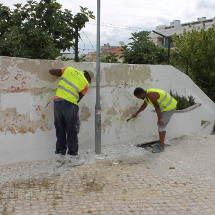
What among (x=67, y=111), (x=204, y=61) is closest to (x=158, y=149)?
(x=67, y=111)

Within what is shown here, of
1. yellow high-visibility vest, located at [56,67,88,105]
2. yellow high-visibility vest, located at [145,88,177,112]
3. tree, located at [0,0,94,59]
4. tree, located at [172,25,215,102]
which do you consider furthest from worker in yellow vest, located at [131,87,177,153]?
tree, located at [172,25,215,102]

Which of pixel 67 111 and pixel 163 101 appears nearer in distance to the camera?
pixel 67 111

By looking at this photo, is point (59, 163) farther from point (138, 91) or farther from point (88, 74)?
point (138, 91)

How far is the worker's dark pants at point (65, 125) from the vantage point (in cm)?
408

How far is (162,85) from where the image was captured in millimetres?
6547

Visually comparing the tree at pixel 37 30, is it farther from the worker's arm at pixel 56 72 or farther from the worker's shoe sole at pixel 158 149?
the worker's shoe sole at pixel 158 149

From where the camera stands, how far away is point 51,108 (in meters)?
4.39

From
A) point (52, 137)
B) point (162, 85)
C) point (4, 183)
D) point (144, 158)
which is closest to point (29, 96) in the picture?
point (52, 137)

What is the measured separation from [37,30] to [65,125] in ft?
11.9

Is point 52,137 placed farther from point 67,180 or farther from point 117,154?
point 117,154

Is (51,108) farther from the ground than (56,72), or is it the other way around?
(56,72)

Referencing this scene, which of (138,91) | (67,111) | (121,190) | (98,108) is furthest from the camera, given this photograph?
(138,91)

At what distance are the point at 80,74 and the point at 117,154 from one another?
1.69 meters

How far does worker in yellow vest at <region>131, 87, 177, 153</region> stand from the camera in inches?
208
